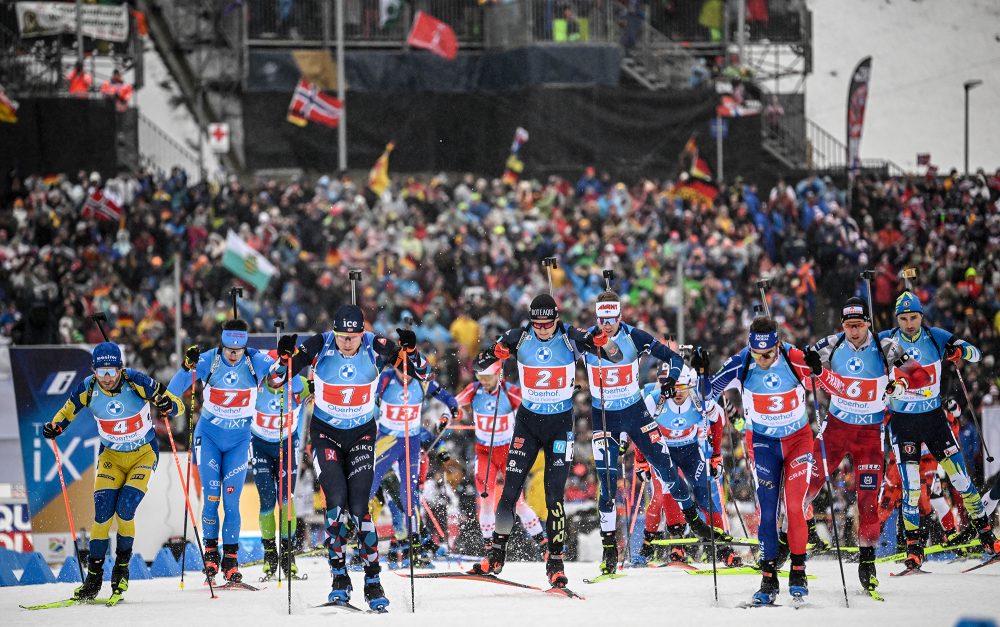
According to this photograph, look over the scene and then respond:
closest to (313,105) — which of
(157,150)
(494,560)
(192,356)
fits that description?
(157,150)

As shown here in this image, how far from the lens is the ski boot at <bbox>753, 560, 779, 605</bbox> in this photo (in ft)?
33.0

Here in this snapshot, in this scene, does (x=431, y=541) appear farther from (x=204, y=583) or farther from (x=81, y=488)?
(x=81, y=488)

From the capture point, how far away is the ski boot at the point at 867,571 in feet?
34.6

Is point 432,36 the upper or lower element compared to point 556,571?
upper

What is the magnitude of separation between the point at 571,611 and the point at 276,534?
175 inches

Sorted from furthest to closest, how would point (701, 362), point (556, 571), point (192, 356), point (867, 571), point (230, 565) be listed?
point (230, 565) → point (192, 356) → point (556, 571) → point (701, 362) → point (867, 571)

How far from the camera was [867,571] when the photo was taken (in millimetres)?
10547

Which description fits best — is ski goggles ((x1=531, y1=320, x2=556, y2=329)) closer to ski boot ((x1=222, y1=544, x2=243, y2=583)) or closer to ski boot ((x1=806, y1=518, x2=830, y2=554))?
ski boot ((x1=806, y1=518, x2=830, y2=554))

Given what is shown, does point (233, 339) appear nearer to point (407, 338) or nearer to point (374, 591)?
point (407, 338)

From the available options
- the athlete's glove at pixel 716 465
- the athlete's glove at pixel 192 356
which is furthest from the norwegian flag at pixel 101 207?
the athlete's glove at pixel 716 465

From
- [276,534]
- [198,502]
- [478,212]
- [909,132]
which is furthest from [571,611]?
[909,132]

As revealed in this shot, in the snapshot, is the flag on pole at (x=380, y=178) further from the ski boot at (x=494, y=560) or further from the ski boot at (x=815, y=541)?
the ski boot at (x=494, y=560)

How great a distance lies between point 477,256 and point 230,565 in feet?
38.0

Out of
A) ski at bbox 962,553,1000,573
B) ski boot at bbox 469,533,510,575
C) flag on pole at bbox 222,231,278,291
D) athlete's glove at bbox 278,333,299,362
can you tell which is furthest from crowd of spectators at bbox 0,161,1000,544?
athlete's glove at bbox 278,333,299,362
